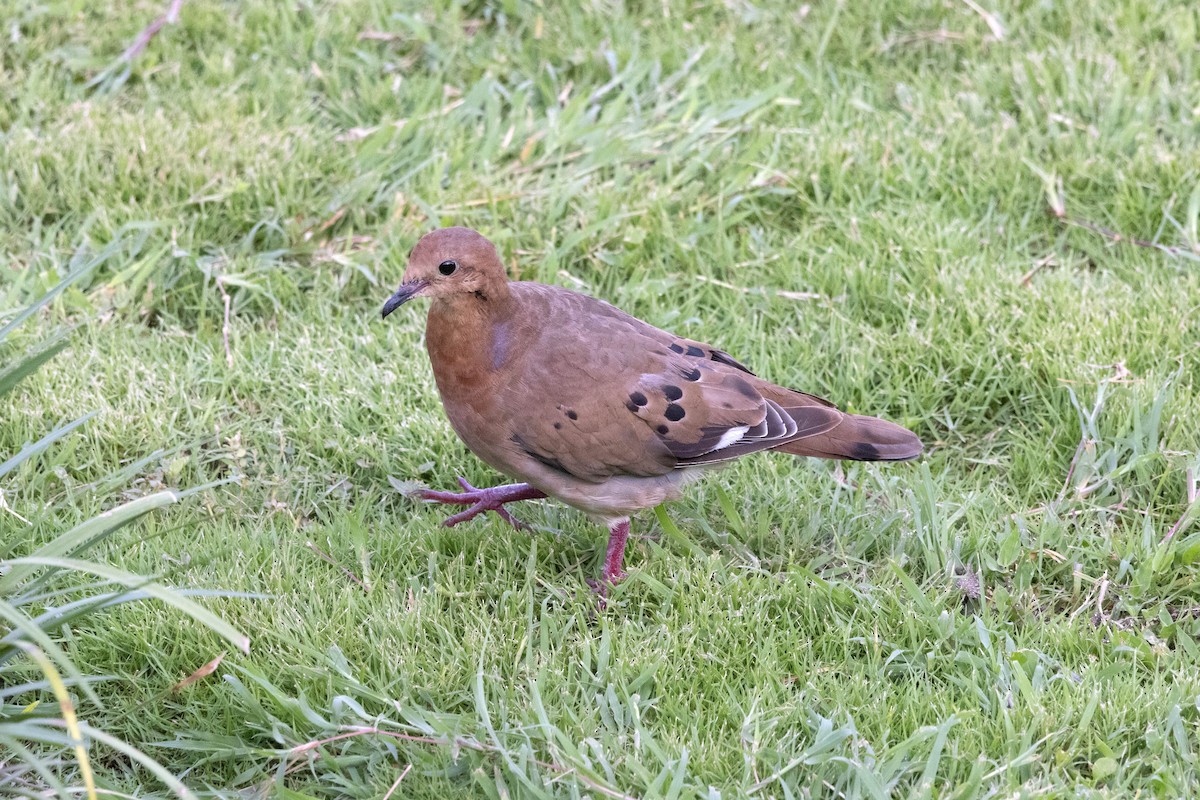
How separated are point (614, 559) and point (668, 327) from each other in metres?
1.20

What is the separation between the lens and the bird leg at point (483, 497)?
4.09 metres

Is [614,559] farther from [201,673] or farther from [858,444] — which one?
[201,673]

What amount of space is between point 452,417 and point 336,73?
252cm

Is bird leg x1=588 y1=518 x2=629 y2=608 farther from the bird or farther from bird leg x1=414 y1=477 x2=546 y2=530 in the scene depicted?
bird leg x1=414 y1=477 x2=546 y2=530

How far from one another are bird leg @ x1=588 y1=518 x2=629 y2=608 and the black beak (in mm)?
915

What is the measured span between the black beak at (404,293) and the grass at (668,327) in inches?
27.1

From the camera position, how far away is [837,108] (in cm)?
557

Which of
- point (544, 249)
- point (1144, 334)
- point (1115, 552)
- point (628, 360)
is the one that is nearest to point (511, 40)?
point (544, 249)

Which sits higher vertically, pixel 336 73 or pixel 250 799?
pixel 336 73

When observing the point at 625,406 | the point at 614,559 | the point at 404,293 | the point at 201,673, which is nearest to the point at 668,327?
the point at 625,406

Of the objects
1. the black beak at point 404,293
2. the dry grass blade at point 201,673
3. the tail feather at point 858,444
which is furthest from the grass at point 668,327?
the black beak at point 404,293

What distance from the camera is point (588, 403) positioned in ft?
12.4

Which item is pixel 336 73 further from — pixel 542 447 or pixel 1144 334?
pixel 1144 334

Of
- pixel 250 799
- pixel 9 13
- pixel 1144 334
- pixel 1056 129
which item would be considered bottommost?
pixel 250 799
